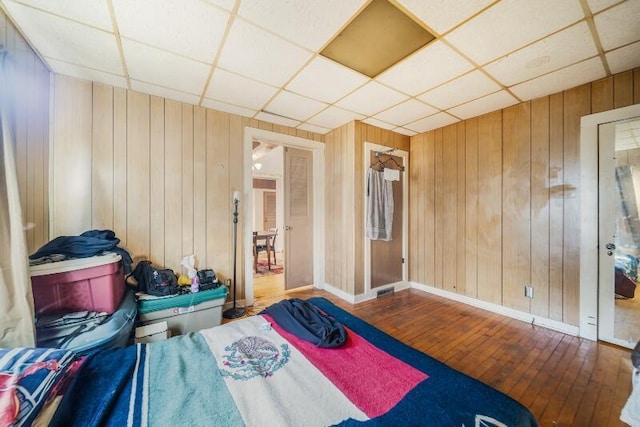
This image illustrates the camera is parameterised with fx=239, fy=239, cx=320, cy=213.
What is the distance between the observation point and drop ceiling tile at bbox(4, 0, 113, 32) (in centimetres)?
142

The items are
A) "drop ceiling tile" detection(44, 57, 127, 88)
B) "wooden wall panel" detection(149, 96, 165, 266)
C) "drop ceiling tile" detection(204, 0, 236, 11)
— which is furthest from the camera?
"wooden wall panel" detection(149, 96, 165, 266)

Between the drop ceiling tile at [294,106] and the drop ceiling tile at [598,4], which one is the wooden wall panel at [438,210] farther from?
the drop ceiling tile at [598,4]

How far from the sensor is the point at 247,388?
37.5 inches

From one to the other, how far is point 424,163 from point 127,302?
13.1 feet

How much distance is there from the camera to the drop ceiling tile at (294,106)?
2607mm

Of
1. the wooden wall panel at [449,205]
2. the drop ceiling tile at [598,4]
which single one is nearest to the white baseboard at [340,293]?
the wooden wall panel at [449,205]

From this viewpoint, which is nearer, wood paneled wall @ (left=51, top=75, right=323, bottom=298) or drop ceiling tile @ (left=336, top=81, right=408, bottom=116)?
wood paneled wall @ (left=51, top=75, right=323, bottom=298)

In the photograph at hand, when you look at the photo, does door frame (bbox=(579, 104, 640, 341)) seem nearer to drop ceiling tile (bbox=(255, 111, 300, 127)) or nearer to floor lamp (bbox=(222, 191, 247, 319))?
drop ceiling tile (bbox=(255, 111, 300, 127))

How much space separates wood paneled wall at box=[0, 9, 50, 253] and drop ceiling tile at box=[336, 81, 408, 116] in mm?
2536

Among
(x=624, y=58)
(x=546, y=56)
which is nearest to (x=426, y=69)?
(x=546, y=56)

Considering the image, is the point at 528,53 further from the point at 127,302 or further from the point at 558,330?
the point at 127,302

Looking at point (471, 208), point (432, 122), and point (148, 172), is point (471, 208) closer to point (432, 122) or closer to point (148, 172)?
point (432, 122)

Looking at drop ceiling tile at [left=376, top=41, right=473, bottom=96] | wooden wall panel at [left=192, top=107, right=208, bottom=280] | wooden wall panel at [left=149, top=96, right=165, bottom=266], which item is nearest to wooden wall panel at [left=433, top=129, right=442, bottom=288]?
drop ceiling tile at [left=376, top=41, right=473, bottom=96]

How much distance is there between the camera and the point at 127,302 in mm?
1927
